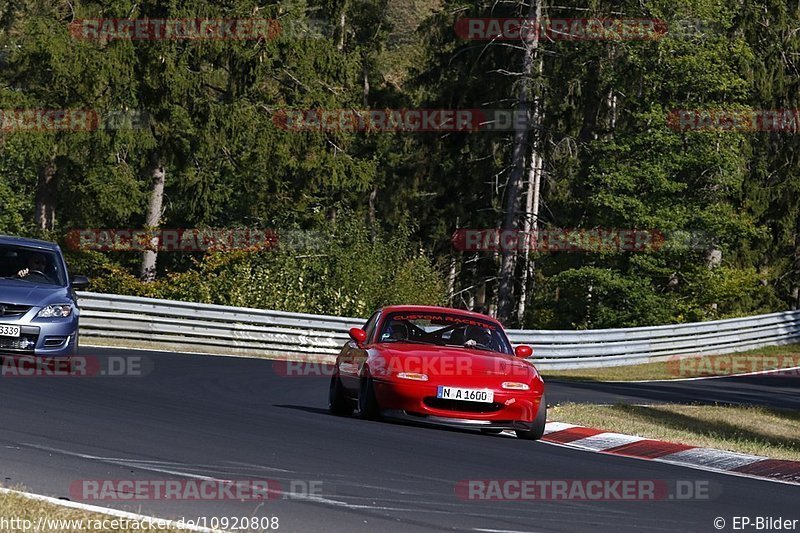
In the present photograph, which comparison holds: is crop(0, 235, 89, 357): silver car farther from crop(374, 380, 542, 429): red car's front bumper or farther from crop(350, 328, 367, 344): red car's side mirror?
crop(374, 380, 542, 429): red car's front bumper

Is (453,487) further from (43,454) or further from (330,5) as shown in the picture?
(330,5)

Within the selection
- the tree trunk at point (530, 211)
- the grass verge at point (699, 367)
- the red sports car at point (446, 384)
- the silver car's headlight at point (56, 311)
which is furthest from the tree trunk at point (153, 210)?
the red sports car at point (446, 384)

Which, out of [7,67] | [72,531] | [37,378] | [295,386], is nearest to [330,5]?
[7,67]

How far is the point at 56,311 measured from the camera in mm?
16562

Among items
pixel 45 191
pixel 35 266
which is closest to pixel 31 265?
pixel 35 266

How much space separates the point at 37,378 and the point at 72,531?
9.19 metres

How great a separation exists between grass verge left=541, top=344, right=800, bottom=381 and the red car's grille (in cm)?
1718

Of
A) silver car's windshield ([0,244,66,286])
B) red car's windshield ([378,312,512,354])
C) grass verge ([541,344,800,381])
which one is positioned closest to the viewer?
red car's windshield ([378,312,512,354])

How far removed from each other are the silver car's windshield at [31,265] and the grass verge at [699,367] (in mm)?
14943

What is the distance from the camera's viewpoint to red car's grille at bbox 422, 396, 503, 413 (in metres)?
13.1

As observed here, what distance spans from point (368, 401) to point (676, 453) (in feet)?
10.5

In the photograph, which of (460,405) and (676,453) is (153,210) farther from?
(676,453)

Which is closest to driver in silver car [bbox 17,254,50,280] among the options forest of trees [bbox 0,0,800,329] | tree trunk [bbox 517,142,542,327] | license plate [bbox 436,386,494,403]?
license plate [bbox 436,386,494,403]

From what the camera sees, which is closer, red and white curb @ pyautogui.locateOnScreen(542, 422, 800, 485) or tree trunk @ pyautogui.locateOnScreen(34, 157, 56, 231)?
red and white curb @ pyautogui.locateOnScreen(542, 422, 800, 485)
